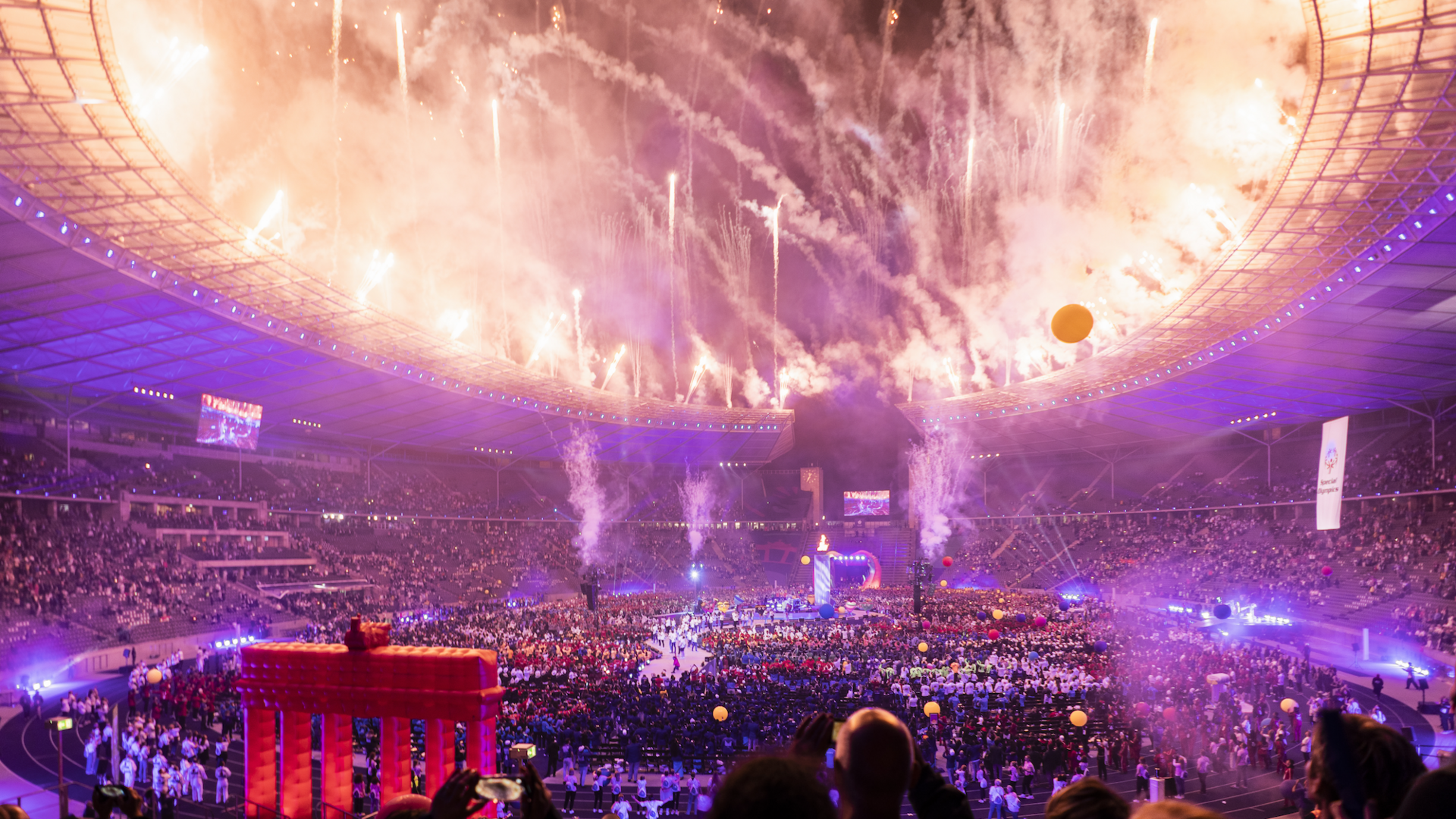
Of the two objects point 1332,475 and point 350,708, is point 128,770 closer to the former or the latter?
point 350,708

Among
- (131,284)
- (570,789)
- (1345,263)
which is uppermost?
(1345,263)

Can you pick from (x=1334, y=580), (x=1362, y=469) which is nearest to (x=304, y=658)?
(x=1334, y=580)

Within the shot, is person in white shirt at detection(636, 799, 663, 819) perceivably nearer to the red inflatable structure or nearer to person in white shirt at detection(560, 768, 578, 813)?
person in white shirt at detection(560, 768, 578, 813)

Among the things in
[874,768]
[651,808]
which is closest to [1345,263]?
[651,808]

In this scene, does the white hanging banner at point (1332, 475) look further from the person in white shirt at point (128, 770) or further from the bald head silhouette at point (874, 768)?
the person in white shirt at point (128, 770)

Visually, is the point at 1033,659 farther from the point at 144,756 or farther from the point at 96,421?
the point at 96,421

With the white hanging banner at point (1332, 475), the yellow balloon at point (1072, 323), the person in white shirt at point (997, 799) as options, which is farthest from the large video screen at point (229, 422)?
the white hanging banner at point (1332, 475)
